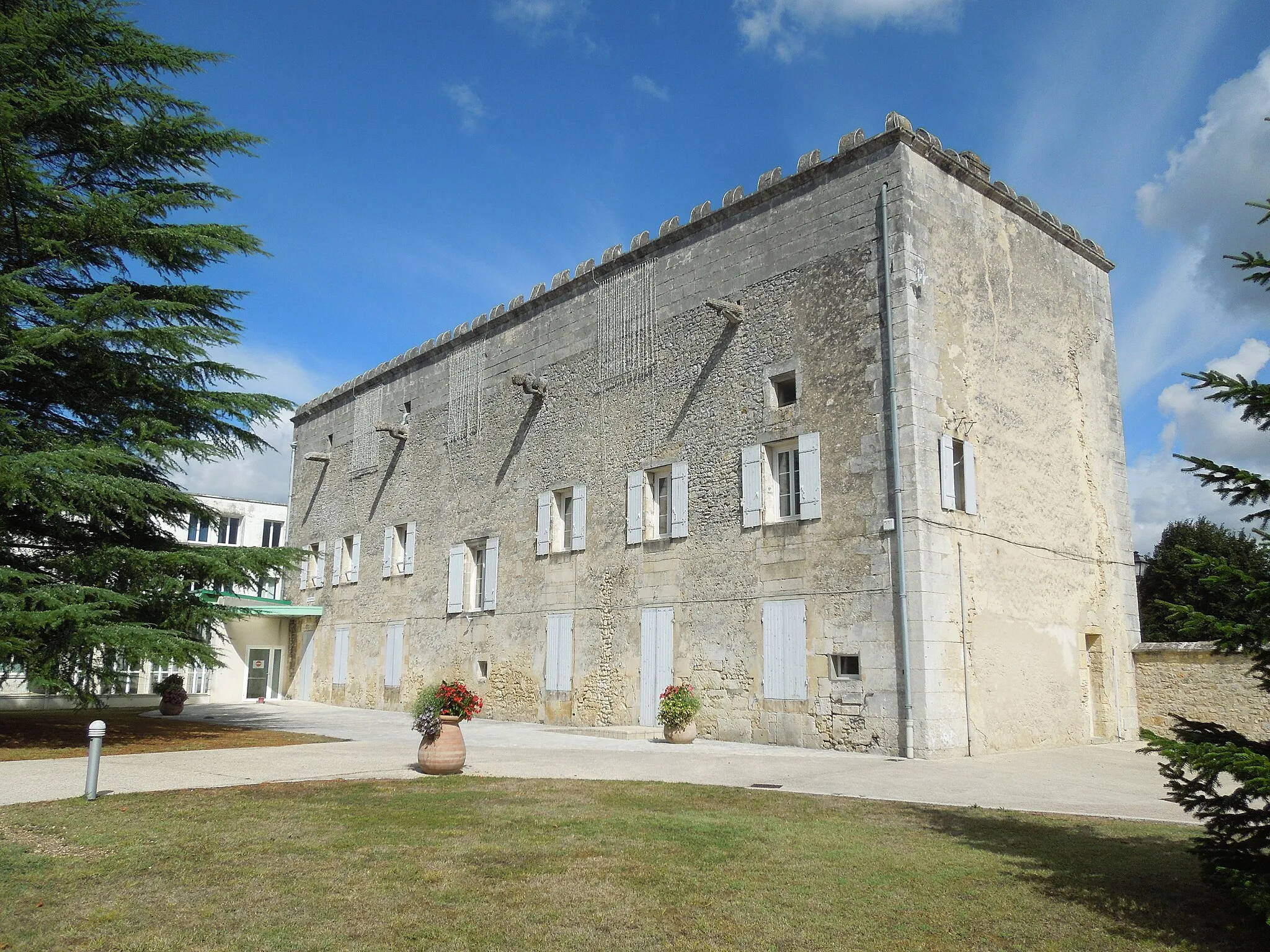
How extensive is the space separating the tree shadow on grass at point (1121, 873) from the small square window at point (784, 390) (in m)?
7.71

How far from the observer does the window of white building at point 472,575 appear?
18.7 meters

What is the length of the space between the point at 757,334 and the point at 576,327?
4.72 metres

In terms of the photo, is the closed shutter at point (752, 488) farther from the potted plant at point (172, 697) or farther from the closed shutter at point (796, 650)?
the potted plant at point (172, 697)

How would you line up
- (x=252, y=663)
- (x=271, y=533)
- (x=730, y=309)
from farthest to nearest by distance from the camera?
(x=271, y=533)
(x=252, y=663)
(x=730, y=309)

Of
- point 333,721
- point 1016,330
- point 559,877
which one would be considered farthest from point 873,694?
point 333,721

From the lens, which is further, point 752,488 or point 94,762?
point 752,488

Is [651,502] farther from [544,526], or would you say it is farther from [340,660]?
[340,660]

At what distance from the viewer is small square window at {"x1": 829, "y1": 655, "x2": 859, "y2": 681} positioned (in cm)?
1205

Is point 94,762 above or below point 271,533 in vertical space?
below

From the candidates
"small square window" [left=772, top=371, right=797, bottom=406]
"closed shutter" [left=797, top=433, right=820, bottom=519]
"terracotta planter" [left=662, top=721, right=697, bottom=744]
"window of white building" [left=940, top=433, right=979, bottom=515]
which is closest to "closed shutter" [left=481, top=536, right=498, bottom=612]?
"terracotta planter" [left=662, top=721, right=697, bottom=744]

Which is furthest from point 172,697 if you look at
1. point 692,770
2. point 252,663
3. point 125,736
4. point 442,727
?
point 692,770

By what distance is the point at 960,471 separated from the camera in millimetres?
12617

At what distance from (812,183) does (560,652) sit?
8.95 m

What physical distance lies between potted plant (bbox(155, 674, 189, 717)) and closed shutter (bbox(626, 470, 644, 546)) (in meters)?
9.99
